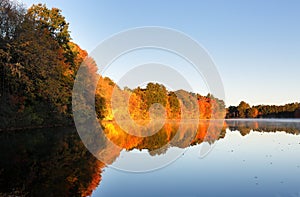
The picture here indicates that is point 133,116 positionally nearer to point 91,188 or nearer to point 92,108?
point 92,108

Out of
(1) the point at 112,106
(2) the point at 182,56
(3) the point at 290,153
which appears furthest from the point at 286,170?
(1) the point at 112,106

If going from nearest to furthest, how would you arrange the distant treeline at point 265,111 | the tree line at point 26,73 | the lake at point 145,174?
the lake at point 145,174, the tree line at point 26,73, the distant treeline at point 265,111

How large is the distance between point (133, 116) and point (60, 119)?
142 feet

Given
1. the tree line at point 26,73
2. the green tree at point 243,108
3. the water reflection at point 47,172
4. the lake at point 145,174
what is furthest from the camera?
the green tree at point 243,108

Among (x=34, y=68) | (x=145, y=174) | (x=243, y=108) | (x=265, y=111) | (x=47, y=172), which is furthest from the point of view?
(x=243, y=108)

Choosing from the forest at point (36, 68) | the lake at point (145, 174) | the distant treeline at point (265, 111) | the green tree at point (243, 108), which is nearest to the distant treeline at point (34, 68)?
the forest at point (36, 68)

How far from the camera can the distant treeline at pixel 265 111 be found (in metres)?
136

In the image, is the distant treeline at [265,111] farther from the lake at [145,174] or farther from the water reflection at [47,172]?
the water reflection at [47,172]

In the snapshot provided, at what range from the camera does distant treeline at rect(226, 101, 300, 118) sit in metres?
136

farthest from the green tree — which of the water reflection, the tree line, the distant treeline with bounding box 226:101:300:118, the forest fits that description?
the water reflection

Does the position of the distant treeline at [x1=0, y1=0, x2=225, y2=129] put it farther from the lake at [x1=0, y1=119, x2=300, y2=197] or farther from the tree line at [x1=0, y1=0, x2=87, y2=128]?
the lake at [x1=0, y1=119, x2=300, y2=197]

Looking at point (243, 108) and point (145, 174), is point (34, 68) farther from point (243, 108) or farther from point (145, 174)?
point (243, 108)

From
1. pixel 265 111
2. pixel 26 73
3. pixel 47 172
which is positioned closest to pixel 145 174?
pixel 47 172

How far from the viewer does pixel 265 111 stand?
15150 cm
